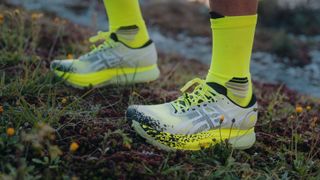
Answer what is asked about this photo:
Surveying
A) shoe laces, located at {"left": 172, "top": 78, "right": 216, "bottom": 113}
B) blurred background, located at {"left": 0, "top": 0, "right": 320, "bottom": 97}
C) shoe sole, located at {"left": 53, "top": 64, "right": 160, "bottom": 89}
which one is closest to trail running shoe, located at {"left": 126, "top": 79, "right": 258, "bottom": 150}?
shoe laces, located at {"left": 172, "top": 78, "right": 216, "bottom": 113}

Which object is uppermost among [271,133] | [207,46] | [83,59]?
[83,59]

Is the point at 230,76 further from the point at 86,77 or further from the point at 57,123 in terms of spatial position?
the point at 86,77

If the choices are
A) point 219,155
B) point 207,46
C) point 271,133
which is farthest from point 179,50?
point 219,155

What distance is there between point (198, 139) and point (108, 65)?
3.09 ft

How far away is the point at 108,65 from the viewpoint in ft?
9.21

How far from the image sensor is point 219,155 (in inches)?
80.4

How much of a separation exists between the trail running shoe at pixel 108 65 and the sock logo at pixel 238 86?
0.83 m

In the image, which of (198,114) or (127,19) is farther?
(127,19)

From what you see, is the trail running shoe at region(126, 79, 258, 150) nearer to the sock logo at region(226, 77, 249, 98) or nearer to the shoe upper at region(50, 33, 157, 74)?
the sock logo at region(226, 77, 249, 98)

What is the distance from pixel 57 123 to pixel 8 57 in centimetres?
119

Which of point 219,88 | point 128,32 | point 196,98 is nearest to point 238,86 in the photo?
point 219,88

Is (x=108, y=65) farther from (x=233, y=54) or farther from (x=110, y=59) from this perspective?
Answer: (x=233, y=54)

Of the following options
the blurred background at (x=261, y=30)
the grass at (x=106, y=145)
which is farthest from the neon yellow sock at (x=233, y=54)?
the blurred background at (x=261, y=30)

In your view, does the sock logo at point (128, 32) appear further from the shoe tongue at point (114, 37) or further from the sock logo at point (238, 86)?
the sock logo at point (238, 86)
